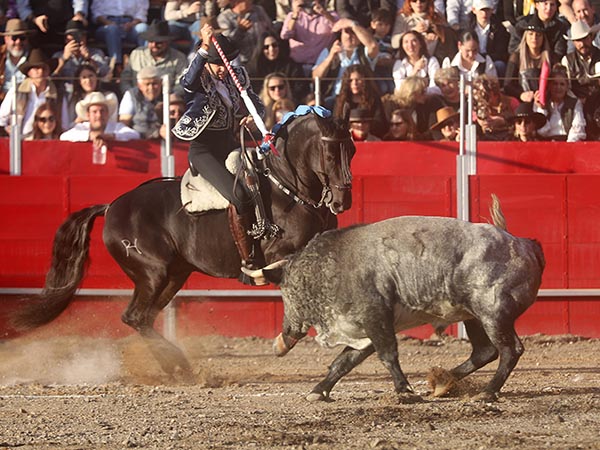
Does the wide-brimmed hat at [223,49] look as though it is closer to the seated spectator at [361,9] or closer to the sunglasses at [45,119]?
the sunglasses at [45,119]

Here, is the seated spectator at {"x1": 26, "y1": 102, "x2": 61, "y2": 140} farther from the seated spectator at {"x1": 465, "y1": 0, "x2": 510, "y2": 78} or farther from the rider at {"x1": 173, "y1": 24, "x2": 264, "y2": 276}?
the seated spectator at {"x1": 465, "y1": 0, "x2": 510, "y2": 78}

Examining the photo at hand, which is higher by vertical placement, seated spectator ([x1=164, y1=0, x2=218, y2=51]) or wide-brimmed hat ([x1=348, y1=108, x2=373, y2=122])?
seated spectator ([x1=164, y1=0, x2=218, y2=51])

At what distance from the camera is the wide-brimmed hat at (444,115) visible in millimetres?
12216

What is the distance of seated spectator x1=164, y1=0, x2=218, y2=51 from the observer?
1323cm

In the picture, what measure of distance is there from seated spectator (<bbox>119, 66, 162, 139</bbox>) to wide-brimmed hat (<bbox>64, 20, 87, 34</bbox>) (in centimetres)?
102

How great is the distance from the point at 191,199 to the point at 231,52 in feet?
3.57

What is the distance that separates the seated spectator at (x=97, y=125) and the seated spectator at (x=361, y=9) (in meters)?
2.54

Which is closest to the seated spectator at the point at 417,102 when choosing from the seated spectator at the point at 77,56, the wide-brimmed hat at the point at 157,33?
the wide-brimmed hat at the point at 157,33

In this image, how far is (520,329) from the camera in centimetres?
1202

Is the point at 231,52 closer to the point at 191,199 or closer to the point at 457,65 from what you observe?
the point at 191,199

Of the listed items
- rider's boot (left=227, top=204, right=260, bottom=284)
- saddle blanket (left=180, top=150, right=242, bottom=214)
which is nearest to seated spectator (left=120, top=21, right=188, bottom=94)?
saddle blanket (left=180, top=150, right=242, bottom=214)

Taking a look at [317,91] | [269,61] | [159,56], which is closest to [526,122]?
[317,91]

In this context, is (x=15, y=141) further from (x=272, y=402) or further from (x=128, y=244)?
(x=272, y=402)

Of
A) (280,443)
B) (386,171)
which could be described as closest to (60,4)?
(386,171)
